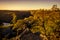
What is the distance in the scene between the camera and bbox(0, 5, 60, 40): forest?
1656 mm

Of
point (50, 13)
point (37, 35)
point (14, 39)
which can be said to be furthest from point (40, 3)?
point (14, 39)

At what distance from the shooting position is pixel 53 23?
5.58 ft

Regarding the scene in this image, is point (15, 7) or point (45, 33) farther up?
point (15, 7)

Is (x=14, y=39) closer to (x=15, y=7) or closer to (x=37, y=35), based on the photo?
(x=37, y=35)

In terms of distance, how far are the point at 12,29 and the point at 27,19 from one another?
0.25m

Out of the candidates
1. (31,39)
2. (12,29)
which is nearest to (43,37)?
(31,39)

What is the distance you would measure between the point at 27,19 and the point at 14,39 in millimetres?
327

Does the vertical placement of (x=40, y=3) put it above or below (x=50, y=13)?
above

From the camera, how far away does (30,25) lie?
170 cm

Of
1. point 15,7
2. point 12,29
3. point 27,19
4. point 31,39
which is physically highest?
point 15,7

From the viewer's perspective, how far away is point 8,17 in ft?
5.56

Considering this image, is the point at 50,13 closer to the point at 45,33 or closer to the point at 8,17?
the point at 45,33

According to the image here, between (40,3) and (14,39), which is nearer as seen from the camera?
(14,39)

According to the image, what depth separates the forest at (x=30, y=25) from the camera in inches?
65.2
